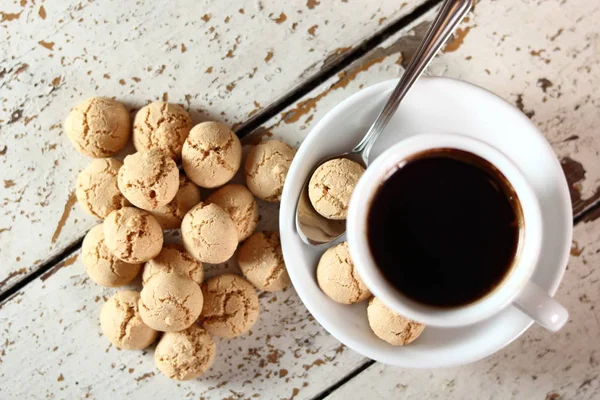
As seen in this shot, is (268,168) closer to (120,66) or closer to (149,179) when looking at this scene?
(149,179)

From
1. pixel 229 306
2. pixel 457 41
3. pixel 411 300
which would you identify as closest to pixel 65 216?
pixel 229 306

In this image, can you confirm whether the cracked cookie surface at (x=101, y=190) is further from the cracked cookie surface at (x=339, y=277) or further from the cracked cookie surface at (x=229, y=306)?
the cracked cookie surface at (x=339, y=277)

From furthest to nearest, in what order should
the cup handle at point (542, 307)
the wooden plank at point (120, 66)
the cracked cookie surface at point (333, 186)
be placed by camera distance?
the wooden plank at point (120, 66) < the cracked cookie surface at point (333, 186) < the cup handle at point (542, 307)

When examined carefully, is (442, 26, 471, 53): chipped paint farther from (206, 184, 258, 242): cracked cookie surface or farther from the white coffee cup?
(206, 184, 258, 242): cracked cookie surface

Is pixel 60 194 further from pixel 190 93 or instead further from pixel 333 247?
pixel 333 247

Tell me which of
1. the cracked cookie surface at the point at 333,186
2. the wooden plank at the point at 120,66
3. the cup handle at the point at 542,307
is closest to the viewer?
the cup handle at the point at 542,307

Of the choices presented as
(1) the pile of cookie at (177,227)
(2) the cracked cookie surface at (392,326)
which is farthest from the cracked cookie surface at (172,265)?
(2) the cracked cookie surface at (392,326)

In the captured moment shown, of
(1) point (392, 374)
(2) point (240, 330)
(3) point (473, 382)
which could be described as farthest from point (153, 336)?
(3) point (473, 382)
